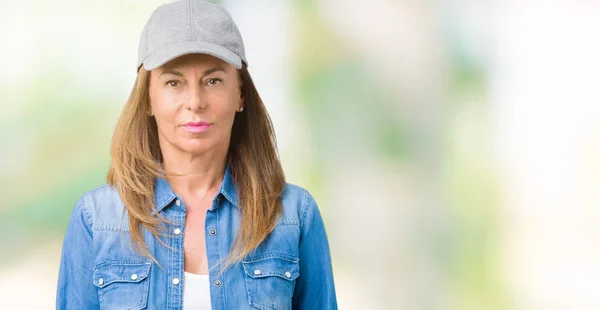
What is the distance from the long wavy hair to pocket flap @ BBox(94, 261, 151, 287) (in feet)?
0.11

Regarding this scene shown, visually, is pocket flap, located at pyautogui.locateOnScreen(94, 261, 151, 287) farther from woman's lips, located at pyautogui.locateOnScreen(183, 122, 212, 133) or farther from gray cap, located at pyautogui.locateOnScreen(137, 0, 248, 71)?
gray cap, located at pyautogui.locateOnScreen(137, 0, 248, 71)

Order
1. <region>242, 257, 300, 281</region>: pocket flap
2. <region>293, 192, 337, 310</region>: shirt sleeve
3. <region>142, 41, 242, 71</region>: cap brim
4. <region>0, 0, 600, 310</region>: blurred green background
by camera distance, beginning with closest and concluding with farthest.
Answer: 1. <region>142, 41, 242, 71</region>: cap brim
2. <region>242, 257, 300, 281</region>: pocket flap
3. <region>293, 192, 337, 310</region>: shirt sleeve
4. <region>0, 0, 600, 310</region>: blurred green background

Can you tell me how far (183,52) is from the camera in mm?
1935

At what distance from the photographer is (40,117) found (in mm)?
3281

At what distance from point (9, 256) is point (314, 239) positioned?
150cm

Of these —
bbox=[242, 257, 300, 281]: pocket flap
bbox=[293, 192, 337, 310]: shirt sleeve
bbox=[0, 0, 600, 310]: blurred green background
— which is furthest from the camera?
bbox=[0, 0, 600, 310]: blurred green background

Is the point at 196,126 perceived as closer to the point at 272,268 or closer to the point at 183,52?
the point at 183,52

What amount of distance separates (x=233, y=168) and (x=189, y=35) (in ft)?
1.15

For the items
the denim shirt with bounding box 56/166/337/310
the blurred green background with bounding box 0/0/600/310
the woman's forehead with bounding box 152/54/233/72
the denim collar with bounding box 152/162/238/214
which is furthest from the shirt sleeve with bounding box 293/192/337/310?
the blurred green background with bounding box 0/0/600/310

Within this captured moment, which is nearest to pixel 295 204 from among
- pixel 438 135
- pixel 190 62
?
pixel 190 62

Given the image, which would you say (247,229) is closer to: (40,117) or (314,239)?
(314,239)

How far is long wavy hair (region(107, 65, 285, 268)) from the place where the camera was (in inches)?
80.7

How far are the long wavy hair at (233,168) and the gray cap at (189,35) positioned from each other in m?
0.08

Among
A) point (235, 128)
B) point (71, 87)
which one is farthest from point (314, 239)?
point (71, 87)
